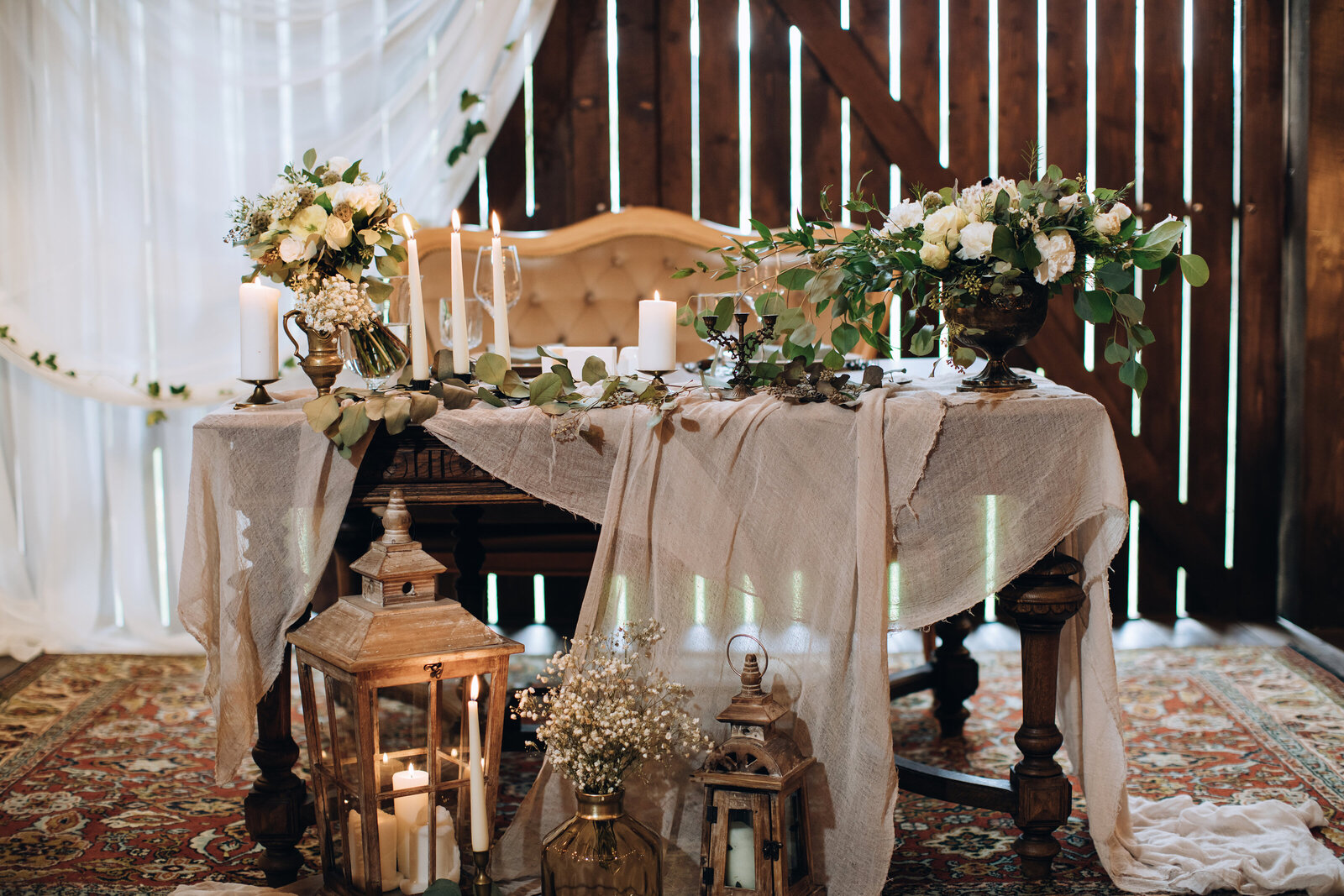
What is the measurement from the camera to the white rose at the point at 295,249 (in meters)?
1.83

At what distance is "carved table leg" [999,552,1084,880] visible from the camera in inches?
69.7

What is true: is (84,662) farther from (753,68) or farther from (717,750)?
(753,68)

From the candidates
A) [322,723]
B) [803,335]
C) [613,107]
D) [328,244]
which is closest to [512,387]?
[328,244]

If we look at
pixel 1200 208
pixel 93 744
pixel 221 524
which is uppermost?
pixel 1200 208

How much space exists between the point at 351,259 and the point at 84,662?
2.05 metres

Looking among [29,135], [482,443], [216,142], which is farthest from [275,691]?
[29,135]

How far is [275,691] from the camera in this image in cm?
193

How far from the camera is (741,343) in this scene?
1869 mm

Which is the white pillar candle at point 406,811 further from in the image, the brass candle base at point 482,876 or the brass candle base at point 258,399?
the brass candle base at point 258,399

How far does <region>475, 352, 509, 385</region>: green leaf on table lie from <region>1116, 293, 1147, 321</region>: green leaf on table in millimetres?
945

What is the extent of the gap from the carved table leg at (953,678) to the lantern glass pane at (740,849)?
1.09 m

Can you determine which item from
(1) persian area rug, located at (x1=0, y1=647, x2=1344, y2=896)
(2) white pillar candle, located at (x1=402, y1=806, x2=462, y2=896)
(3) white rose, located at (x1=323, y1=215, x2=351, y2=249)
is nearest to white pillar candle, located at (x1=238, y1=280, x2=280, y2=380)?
(3) white rose, located at (x1=323, y1=215, x2=351, y2=249)

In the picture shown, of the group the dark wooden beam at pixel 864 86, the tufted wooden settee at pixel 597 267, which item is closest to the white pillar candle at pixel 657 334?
the tufted wooden settee at pixel 597 267

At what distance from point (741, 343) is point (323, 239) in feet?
2.25
